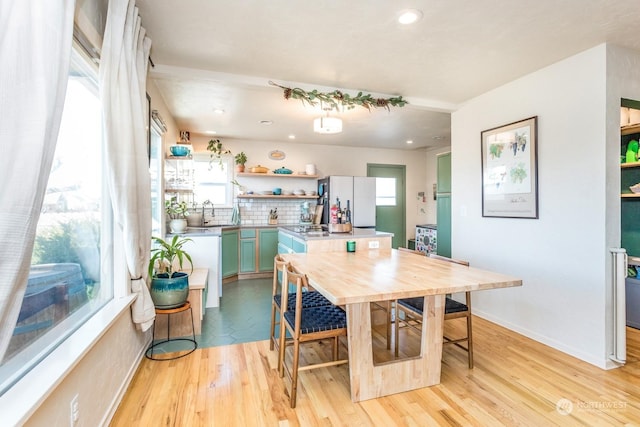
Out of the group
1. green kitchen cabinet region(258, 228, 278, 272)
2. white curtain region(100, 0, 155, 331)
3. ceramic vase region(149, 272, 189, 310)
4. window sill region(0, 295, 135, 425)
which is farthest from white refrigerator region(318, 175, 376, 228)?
window sill region(0, 295, 135, 425)

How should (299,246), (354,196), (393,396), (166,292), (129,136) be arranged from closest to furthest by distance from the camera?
(129,136)
(393,396)
(166,292)
(299,246)
(354,196)

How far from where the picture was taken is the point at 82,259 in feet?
5.50

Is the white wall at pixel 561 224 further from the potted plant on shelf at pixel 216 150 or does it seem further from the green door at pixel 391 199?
the potted plant on shelf at pixel 216 150

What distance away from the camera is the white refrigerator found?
5.34 m

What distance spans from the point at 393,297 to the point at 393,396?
784 millimetres

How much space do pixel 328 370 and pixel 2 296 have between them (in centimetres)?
191

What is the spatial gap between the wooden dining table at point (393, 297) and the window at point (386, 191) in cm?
426

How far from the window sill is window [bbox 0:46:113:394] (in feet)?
0.12

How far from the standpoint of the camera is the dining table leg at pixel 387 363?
1.88 m

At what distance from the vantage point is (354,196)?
17.8ft

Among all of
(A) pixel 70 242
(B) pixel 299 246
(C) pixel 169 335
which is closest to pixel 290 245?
(B) pixel 299 246

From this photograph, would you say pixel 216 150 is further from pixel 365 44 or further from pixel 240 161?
pixel 365 44

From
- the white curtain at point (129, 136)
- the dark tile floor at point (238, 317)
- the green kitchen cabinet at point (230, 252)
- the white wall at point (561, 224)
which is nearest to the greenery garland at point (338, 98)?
the white wall at point (561, 224)

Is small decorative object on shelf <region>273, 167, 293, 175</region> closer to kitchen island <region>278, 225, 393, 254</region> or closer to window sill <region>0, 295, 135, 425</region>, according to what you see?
kitchen island <region>278, 225, 393, 254</region>
